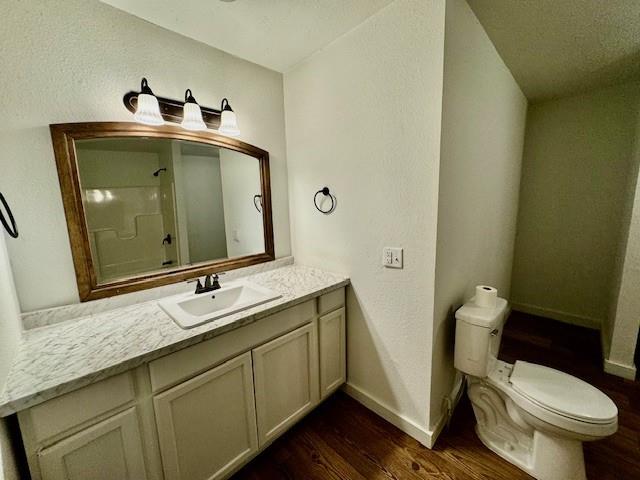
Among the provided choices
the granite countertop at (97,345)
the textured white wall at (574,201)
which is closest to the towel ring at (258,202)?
the granite countertop at (97,345)

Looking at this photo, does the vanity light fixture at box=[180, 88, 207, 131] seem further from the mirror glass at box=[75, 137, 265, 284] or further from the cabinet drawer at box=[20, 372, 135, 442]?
the cabinet drawer at box=[20, 372, 135, 442]

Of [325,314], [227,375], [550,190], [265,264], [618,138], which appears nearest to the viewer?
[227,375]

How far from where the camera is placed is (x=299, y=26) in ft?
4.62

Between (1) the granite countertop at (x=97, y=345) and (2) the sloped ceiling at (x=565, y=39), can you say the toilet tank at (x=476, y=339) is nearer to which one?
(1) the granite countertop at (x=97, y=345)

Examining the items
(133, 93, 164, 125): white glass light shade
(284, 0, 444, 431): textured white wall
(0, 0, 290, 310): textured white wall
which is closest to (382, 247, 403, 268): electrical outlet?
(284, 0, 444, 431): textured white wall

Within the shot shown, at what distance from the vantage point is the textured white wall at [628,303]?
178 centimetres

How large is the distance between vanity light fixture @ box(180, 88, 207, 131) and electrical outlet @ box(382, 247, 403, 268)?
1.25m

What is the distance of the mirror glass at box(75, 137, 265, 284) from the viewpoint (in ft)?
4.14

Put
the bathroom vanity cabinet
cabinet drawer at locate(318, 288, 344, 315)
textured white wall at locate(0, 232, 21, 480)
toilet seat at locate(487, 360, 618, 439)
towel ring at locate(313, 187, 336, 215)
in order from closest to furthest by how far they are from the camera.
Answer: textured white wall at locate(0, 232, 21, 480)
the bathroom vanity cabinet
toilet seat at locate(487, 360, 618, 439)
cabinet drawer at locate(318, 288, 344, 315)
towel ring at locate(313, 187, 336, 215)

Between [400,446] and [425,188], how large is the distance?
144 centimetres

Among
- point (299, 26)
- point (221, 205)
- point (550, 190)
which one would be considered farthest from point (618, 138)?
point (221, 205)

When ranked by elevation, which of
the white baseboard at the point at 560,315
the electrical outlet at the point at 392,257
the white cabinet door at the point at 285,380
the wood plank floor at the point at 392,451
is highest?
the electrical outlet at the point at 392,257

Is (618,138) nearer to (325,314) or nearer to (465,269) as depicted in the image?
(465,269)

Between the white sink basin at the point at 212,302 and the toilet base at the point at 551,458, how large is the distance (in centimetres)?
149
